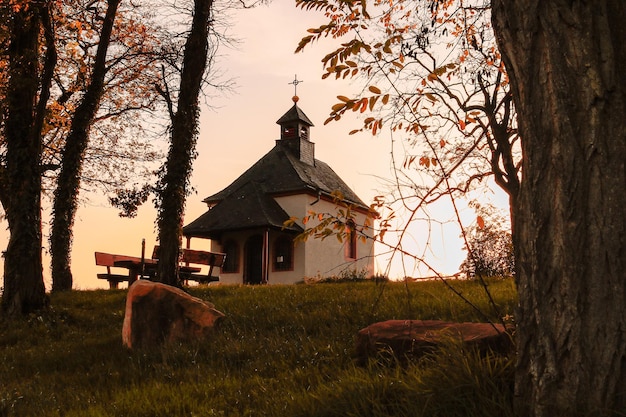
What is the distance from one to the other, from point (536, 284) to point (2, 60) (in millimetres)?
17221

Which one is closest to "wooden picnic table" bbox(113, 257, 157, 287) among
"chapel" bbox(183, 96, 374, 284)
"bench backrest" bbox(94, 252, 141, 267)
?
"bench backrest" bbox(94, 252, 141, 267)

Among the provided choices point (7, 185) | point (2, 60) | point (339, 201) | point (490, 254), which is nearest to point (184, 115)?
point (7, 185)

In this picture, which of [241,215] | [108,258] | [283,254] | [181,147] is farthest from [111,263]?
[283,254]

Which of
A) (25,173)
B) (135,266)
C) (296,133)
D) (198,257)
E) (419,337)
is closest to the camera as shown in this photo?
(419,337)

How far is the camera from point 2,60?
17203 millimetres

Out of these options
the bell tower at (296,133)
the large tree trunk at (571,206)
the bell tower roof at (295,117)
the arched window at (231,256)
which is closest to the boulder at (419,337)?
the large tree trunk at (571,206)

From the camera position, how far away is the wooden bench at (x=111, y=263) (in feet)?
61.8

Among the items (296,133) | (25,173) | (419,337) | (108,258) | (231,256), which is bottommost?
(419,337)

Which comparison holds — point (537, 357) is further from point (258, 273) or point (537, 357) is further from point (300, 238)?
point (258, 273)

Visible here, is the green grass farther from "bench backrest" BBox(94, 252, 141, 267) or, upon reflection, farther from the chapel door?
the chapel door

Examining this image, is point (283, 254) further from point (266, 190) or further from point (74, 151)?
point (74, 151)

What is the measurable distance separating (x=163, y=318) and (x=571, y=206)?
738cm

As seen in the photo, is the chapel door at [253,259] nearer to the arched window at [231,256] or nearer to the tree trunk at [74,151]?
the arched window at [231,256]

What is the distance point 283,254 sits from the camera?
31.0 m
